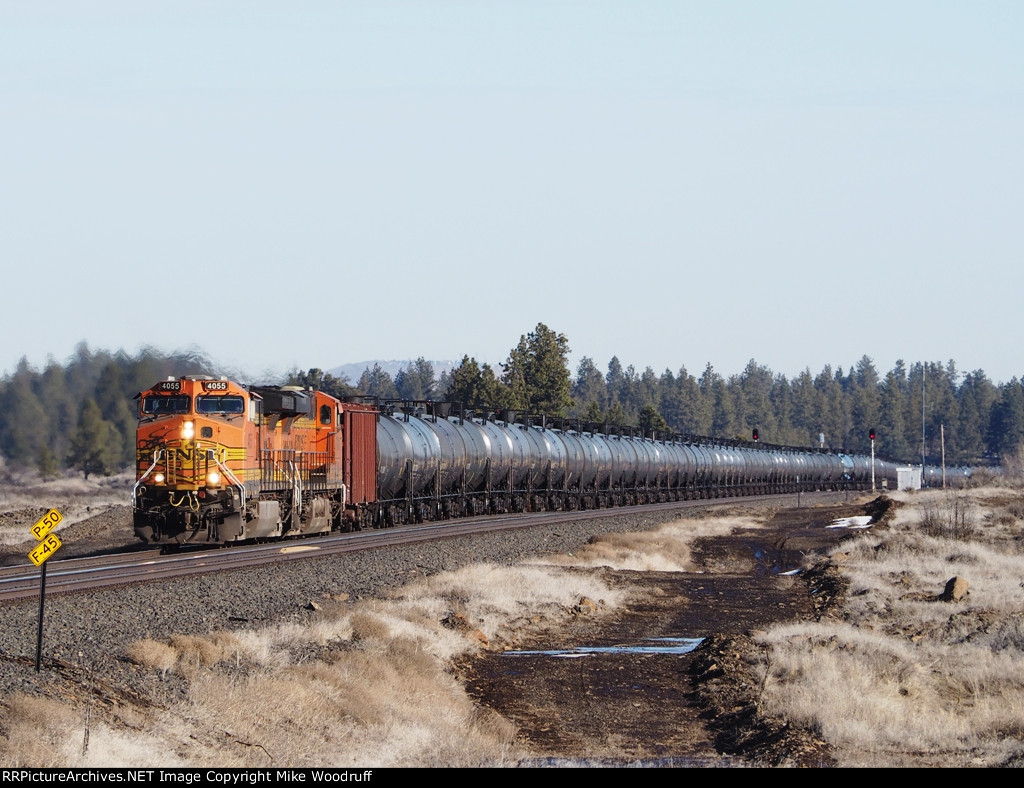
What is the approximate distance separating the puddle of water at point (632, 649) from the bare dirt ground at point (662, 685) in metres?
0.17

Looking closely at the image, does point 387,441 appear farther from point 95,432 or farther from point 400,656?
point 95,432

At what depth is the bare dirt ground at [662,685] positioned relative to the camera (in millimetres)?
12797

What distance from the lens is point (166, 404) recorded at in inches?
1021

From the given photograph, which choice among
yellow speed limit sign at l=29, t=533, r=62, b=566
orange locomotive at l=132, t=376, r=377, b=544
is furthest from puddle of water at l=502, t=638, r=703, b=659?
orange locomotive at l=132, t=376, r=377, b=544

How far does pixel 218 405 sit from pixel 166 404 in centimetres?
119

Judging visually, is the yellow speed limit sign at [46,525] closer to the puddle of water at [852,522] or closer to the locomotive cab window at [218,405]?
the locomotive cab window at [218,405]

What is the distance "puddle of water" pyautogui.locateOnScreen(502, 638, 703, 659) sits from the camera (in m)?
18.5

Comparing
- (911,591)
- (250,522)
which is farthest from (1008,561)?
(250,522)

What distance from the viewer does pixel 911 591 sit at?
25156mm

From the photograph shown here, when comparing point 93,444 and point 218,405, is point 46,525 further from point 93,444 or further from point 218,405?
point 93,444

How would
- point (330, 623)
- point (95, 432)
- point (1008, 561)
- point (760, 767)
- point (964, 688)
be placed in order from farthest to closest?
point (95, 432) < point (1008, 561) < point (330, 623) < point (964, 688) < point (760, 767)

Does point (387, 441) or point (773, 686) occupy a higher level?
point (387, 441)

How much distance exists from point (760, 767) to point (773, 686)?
4.37 metres

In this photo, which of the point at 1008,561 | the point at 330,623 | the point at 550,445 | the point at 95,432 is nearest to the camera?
the point at 330,623
